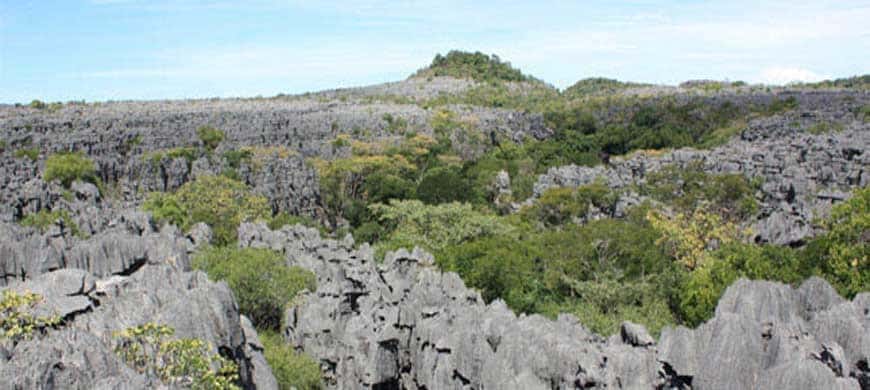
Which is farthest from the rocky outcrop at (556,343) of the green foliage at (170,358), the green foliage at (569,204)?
the green foliage at (569,204)

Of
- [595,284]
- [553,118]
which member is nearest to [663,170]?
[595,284]

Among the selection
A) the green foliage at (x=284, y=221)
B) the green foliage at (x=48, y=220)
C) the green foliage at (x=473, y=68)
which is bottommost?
the green foliage at (x=284, y=221)

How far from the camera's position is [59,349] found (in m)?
12.5

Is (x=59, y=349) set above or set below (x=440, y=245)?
above

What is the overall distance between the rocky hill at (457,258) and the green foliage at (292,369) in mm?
174

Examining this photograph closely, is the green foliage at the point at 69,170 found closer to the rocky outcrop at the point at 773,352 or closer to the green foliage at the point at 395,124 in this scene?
the green foliage at the point at 395,124

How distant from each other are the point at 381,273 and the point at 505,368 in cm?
1293

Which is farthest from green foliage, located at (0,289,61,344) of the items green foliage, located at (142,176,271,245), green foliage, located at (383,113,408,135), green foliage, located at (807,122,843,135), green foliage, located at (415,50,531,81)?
green foliage, located at (415,50,531,81)

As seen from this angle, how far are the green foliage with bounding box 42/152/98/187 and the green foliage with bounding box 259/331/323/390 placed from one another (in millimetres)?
42752

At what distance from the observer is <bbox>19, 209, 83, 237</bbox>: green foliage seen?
35531 mm

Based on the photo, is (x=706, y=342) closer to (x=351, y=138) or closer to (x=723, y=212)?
(x=723, y=212)

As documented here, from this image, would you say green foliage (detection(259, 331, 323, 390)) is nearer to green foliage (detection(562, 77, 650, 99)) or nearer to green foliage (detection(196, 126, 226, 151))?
green foliage (detection(196, 126, 226, 151))

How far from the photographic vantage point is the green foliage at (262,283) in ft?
85.4

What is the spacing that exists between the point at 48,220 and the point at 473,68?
136 meters
